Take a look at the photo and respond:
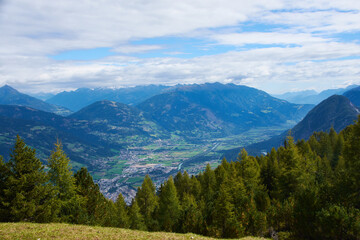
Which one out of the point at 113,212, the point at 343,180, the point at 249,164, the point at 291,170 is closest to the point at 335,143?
the point at 249,164

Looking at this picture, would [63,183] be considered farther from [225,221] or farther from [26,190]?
[225,221]

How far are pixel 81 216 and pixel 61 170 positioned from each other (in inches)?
362

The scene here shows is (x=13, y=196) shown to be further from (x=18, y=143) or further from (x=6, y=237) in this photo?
(x=6, y=237)

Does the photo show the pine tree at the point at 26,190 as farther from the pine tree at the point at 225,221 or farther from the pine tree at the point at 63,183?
the pine tree at the point at 225,221

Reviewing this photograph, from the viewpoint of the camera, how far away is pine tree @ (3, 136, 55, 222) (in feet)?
114

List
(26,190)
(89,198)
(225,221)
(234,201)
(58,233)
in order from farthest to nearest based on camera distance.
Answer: (234,201) → (89,198) → (225,221) → (26,190) → (58,233)

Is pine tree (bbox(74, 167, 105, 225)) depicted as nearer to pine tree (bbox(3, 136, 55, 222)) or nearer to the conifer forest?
the conifer forest

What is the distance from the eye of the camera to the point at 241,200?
170ft

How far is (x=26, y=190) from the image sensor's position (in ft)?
122

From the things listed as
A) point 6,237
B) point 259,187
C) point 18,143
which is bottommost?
point 259,187

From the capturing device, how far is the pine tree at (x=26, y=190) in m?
34.8

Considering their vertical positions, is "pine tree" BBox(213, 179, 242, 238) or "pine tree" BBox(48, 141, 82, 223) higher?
"pine tree" BBox(48, 141, 82, 223)

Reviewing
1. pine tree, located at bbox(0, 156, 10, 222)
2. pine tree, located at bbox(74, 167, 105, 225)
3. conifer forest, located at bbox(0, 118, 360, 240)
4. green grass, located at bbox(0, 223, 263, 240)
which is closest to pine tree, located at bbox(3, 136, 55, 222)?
conifer forest, located at bbox(0, 118, 360, 240)

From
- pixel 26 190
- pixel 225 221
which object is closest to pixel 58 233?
pixel 26 190
